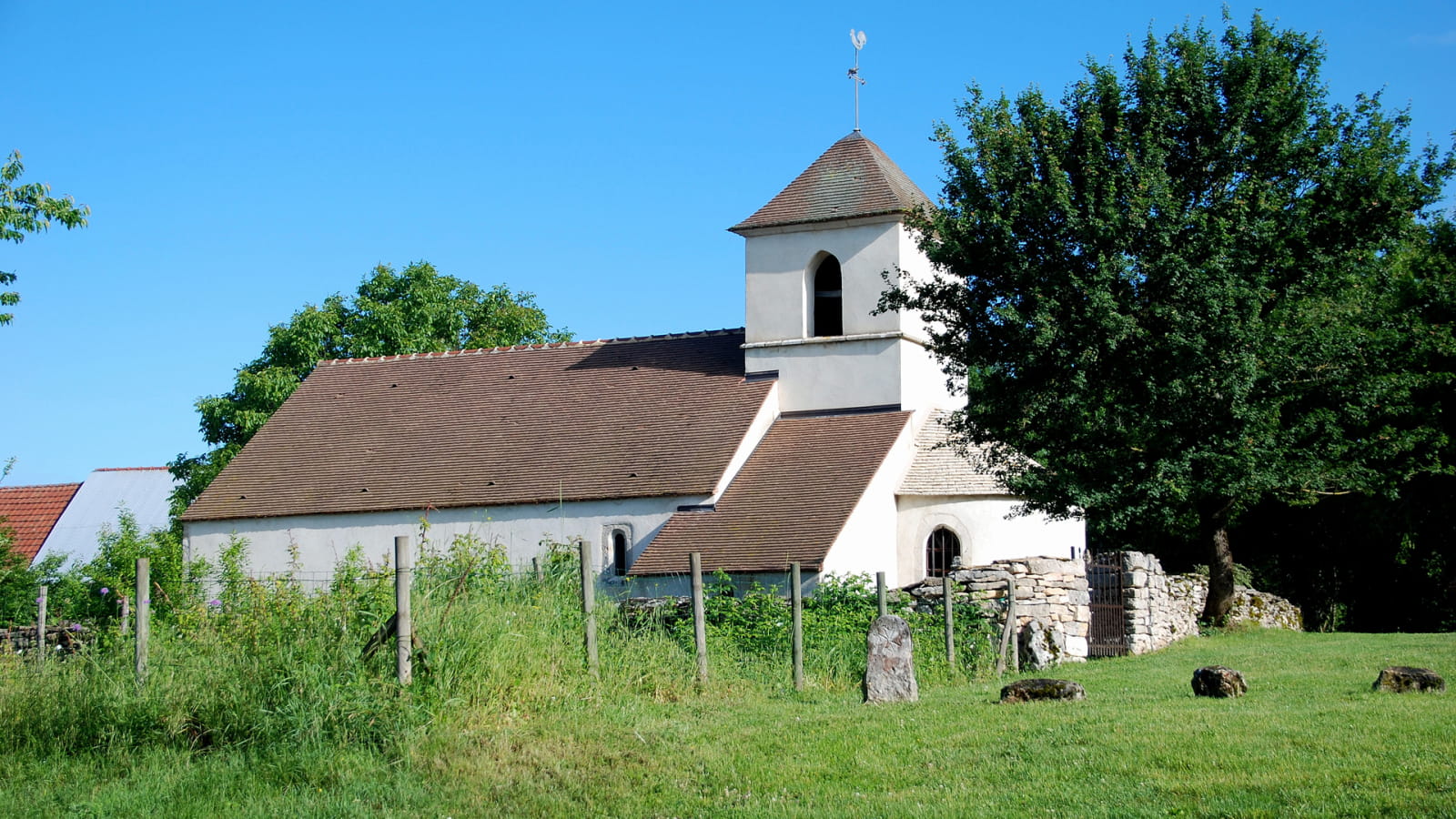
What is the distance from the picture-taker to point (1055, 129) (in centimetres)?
2394

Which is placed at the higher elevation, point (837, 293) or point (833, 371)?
point (837, 293)

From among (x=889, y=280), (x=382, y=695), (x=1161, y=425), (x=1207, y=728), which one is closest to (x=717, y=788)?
(x=382, y=695)

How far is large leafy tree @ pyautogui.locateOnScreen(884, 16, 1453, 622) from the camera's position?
72.8 ft

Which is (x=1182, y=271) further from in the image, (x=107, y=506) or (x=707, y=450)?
(x=107, y=506)

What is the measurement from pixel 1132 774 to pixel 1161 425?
1456cm

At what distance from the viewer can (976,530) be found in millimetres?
26188

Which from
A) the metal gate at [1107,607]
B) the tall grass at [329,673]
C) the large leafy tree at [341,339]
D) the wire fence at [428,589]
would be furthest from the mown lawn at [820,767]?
the large leafy tree at [341,339]

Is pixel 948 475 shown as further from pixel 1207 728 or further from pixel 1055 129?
pixel 1207 728

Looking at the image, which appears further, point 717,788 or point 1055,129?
point 1055,129

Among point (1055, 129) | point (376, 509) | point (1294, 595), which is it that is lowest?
point (1294, 595)

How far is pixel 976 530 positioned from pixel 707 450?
5.76 meters

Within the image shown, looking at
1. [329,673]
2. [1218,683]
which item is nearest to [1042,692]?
[1218,683]

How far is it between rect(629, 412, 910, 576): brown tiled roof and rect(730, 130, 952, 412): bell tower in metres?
0.96

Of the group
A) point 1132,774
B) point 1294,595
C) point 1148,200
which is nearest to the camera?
point 1132,774
